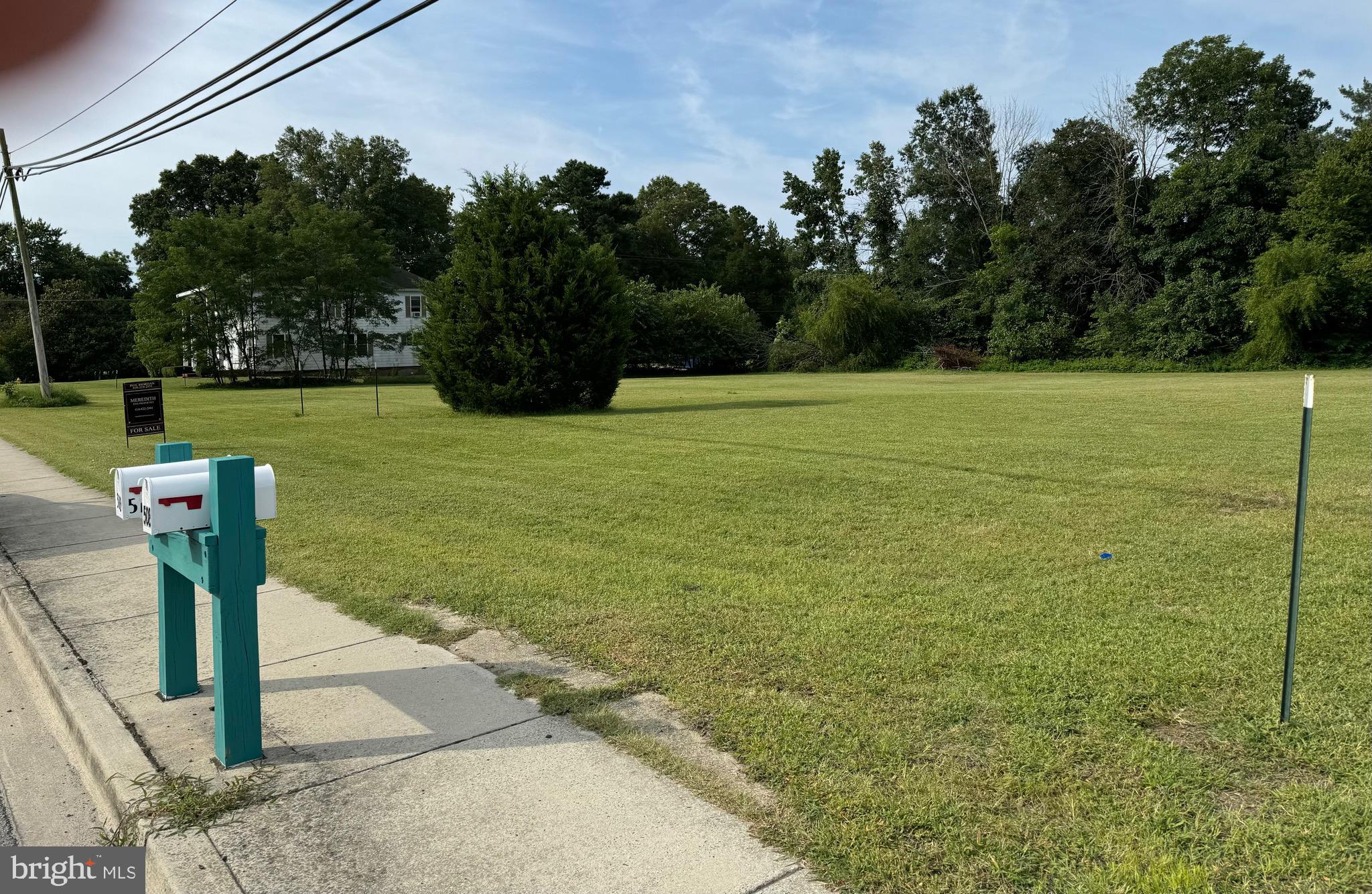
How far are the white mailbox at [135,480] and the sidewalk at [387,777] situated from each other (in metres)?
0.94

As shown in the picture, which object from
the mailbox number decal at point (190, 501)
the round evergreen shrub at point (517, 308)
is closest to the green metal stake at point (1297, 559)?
the mailbox number decal at point (190, 501)

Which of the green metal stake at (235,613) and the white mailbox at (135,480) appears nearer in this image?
the green metal stake at (235,613)

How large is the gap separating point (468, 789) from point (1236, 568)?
16.8 feet

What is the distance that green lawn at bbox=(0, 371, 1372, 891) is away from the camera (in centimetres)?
275

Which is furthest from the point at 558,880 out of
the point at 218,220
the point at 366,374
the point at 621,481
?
the point at 366,374

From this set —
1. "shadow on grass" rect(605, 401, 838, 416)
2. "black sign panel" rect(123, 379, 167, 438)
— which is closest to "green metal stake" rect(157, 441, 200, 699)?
"black sign panel" rect(123, 379, 167, 438)

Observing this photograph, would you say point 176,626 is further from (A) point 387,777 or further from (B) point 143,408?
(B) point 143,408

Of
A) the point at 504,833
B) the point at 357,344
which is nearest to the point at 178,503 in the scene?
the point at 504,833

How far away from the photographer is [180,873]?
8.59 feet

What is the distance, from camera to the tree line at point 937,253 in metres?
39.7

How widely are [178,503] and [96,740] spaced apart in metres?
1.18

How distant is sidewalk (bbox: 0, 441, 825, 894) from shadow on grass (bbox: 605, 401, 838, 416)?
50.0 feet

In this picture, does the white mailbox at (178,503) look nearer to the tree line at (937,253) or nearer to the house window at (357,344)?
the tree line at (937,253)

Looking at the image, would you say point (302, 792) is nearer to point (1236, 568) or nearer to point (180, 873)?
point (180, 873)
